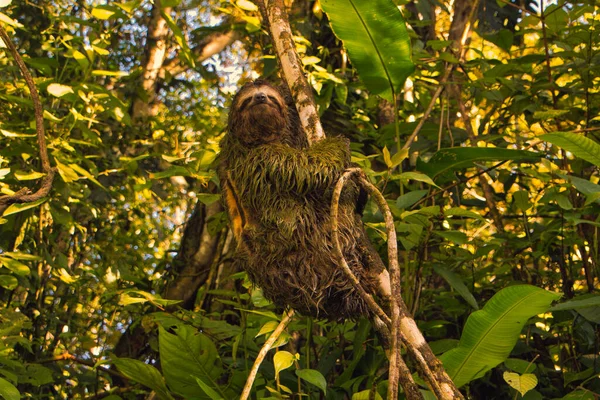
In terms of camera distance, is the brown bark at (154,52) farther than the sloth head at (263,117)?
Yes

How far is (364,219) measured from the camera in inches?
155

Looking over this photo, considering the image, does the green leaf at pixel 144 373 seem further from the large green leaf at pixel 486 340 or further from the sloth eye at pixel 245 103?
the large green leaf at pixel 486 340

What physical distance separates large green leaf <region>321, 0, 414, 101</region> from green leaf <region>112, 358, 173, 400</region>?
208 cm

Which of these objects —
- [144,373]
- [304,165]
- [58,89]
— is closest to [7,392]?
[144,373]

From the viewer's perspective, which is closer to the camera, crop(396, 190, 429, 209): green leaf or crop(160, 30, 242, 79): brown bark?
crop(396, 190, 429, 209): green leaf

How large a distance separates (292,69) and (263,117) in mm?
289

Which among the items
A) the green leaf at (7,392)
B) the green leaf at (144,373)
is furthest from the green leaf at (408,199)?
the green leaf at (7,392)

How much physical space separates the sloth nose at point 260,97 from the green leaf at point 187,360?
1.30 metres

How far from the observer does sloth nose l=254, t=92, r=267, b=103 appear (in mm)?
3590

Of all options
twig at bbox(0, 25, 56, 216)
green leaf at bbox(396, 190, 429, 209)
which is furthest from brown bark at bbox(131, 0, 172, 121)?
green leaf at bbox(396, 190, 429, 209)

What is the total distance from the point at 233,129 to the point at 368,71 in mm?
800

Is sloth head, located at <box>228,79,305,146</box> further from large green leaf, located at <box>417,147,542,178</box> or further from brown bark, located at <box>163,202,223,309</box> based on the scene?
brown bark, located at <box>163,202,223,309</box>

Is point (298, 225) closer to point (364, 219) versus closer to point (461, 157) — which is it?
point (364, 219)

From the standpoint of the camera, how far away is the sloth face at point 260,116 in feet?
11.7
